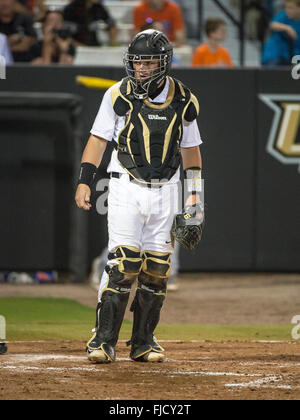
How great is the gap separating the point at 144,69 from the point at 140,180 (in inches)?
30.2

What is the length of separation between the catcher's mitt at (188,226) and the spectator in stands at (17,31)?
6.96 m

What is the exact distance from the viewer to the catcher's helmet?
21.4ft

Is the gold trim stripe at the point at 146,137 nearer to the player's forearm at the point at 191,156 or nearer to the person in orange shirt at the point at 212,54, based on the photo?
the player's forearm at the point at 191,156

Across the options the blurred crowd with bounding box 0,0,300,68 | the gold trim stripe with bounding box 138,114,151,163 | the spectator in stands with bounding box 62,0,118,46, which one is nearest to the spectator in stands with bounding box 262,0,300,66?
the blurred crowd with bounding box 0,0,300,68

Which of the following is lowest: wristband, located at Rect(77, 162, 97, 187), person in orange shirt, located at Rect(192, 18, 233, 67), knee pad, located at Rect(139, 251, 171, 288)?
knee pad, located at Rect(139, 251, 171, 288)

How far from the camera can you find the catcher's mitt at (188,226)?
6.57 m

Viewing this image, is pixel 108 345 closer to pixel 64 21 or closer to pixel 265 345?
pixel 265 345

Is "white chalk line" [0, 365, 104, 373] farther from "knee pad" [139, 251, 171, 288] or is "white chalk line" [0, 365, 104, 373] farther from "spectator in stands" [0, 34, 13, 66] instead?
"spectator in stands" [0, 34, 13, 66]

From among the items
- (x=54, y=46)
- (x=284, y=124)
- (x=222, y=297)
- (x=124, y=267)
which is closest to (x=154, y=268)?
(x=124, y=267)

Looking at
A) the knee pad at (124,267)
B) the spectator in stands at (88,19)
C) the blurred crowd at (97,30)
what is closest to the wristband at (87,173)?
the knee pad at (124,267)

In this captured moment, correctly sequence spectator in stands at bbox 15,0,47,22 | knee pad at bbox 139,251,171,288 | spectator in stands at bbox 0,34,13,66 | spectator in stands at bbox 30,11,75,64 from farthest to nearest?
spectator in stands at bbox 15,0,47,22
spectator in stands at bbox 30,11,75,64
spectator in stands at bbox 0,34,13,66
knee pad at bbox 139,251,171,288

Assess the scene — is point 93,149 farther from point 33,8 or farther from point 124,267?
point 33,8

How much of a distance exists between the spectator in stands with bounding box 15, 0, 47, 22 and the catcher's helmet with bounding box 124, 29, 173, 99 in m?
7.17
